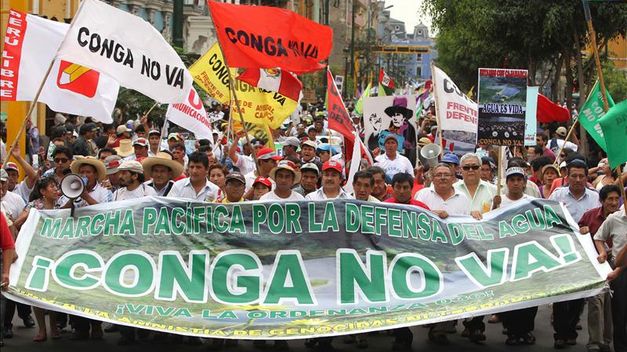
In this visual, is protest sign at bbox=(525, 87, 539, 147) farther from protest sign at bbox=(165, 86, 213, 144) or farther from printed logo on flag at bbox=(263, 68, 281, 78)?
protest sign at bbox=(165, 86, 213, 144)

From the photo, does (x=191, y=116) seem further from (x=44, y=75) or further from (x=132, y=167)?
(x=132, y=167)

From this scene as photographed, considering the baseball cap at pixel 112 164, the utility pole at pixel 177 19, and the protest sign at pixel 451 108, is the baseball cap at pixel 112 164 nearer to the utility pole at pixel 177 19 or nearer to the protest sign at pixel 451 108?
the protest sign at pixel 451 108

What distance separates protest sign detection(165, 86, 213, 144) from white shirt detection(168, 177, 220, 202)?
2.94 meters

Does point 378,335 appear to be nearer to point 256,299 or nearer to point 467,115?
point 256,299

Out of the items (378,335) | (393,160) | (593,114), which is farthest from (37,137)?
(378,335)

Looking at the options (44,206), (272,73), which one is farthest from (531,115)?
(44,206)

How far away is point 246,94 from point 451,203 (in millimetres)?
5632

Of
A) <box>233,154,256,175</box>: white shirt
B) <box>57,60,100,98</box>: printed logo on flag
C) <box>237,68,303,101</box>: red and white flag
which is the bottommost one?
<box>233,154,256,175</box>: white shirt

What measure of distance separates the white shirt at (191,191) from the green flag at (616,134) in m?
3.34

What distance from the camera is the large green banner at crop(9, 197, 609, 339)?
352 inches

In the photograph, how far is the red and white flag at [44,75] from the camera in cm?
1166

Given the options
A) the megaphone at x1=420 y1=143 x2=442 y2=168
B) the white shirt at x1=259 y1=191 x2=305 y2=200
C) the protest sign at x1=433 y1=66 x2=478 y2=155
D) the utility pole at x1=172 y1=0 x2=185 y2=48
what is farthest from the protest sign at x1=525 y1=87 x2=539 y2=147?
the white shirt at x1=259 y1=191 x2=305 y2=200

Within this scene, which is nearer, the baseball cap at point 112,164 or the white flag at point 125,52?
the white flag at point 125,52

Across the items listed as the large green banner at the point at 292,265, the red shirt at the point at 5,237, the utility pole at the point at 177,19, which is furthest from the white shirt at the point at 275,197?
the utility pole at the point at 177,19
